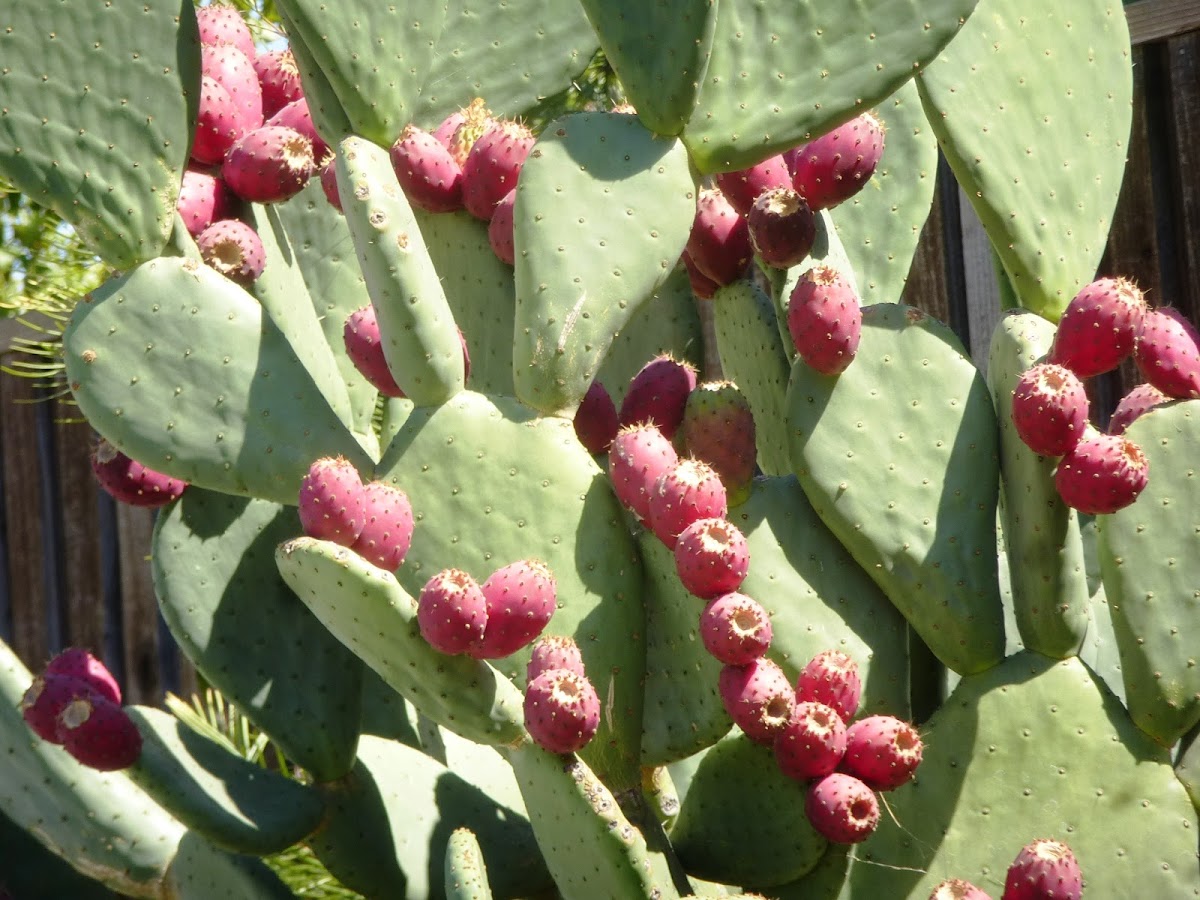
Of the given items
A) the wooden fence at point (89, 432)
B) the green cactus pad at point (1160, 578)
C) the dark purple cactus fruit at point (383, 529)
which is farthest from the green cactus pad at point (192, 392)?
the wooden fence at point (89, 432)

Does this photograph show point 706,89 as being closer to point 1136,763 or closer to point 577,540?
point 577,540

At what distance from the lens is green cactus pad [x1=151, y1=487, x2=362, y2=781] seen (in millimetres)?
2037

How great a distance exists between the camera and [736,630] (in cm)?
175

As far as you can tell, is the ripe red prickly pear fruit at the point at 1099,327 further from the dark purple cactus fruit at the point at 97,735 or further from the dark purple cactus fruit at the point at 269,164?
the dark purple cactus fruit at the point at 97,735

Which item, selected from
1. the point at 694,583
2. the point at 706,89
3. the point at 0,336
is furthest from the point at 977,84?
the point at 0,336

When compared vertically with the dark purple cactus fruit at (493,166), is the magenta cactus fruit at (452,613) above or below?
below

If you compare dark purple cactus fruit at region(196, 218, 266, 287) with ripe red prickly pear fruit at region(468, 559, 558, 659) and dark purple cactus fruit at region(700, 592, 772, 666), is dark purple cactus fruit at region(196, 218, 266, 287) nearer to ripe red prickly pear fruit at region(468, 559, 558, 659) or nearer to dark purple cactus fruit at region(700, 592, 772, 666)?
ripe red prickly pear fruit at region(468, 559, 558, 659)

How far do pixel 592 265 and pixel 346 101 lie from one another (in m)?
0.36

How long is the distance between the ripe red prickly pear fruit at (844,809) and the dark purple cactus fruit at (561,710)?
0.94ft

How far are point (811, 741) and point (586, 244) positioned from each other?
600mm

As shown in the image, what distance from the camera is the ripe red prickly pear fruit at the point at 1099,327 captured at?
186cm

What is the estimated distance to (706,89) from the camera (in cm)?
194

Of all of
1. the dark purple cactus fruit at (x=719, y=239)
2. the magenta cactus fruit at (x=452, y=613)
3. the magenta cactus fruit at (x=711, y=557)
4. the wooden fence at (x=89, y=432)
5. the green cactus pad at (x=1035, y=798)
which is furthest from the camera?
the wooden fence at (x=89, y=432)

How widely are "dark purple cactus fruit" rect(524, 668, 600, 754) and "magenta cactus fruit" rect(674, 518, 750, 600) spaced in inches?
6.9
